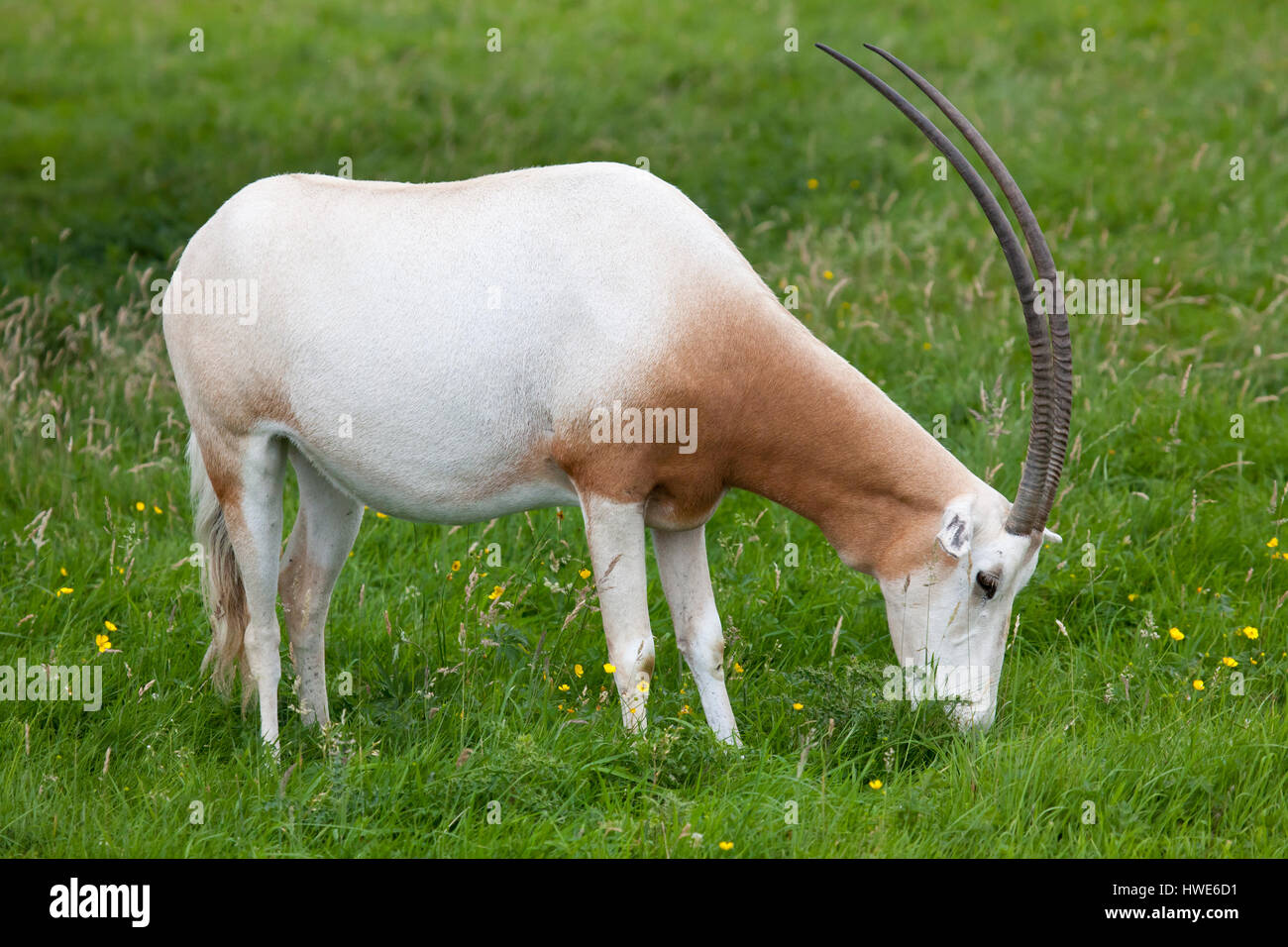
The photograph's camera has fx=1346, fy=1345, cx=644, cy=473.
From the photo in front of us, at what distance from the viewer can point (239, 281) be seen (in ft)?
14.3

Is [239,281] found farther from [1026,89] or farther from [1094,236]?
[1026,89]

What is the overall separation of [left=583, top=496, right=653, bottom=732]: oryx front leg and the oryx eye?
100 centimetres

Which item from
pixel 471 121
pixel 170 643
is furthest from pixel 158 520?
pixel 471 121

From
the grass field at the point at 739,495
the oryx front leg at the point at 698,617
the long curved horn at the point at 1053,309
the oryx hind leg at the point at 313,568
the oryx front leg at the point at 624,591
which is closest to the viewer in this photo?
the long curved horn at the point at 1053,309

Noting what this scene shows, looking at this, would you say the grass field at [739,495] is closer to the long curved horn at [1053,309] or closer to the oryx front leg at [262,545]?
the oryx front leg at [262,545]

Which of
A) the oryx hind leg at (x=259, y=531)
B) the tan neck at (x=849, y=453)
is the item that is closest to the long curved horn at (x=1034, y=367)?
the tan neck at (x=849, y=453)

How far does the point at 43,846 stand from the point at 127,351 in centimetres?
412

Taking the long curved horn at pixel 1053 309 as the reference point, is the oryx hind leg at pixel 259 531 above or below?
below

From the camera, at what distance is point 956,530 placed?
3.97 meters

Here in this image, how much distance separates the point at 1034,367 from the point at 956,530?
20.8 inches

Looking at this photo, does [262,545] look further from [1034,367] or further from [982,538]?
[1034,367]

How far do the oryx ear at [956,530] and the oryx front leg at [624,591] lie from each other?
2.94 feet

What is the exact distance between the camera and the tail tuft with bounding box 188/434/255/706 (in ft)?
15.6

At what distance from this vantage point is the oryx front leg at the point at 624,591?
13.3ft
